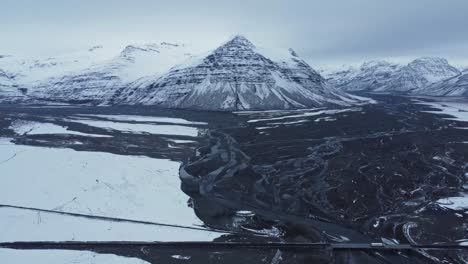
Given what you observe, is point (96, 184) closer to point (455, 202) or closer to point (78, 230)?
point (78, 230)

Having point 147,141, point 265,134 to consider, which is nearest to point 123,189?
point 147,141

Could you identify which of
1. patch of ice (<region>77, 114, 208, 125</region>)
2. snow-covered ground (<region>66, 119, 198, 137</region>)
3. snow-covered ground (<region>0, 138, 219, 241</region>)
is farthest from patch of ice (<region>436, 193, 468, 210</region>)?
patch of ice (<region>77, 114, 208, 125</region>)

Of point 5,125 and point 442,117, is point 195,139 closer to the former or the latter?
point 5,125

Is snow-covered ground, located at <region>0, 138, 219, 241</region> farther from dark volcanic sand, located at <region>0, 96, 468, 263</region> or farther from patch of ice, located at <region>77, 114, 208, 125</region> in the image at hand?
patch of ice, located at <region>77, 114, 208, 125</region>

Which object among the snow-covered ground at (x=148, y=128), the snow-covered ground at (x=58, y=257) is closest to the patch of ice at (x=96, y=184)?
the snow-covered ground at (x=58, y=257)

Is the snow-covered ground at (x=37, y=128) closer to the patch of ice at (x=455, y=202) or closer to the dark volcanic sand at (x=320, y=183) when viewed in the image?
the dark volcanic sand at (x=320, y=183)

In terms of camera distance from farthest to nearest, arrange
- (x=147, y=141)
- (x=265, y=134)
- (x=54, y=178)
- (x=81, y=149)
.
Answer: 1. (x=265, y=134)
2. (x=147, y=141)
3. (x=81, y=149)
4. (x=54, y=178)
